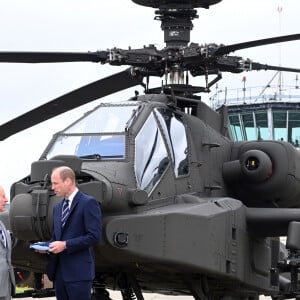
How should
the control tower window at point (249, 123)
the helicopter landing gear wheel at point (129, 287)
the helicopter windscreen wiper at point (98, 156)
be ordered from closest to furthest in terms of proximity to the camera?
the helicopter windscreen wiper at point (98, 156), the helicopter landing gear wheel at point (129, 287), the control tower window at point (249, 123)

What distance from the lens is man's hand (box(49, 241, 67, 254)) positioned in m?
7.49

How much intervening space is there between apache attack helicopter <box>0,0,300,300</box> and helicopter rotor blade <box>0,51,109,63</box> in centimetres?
2

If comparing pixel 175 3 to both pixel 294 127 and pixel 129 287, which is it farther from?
pixel 294 127

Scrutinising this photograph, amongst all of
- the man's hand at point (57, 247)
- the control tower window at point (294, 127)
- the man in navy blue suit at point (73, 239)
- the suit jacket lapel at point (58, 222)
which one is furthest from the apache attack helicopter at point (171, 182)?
the control tower window at point (294, 127)

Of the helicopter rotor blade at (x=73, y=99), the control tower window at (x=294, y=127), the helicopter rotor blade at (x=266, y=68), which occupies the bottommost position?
the control tower window at (x=294, y=127)

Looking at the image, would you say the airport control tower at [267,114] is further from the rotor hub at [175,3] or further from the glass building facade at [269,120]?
the rotor hub at [175,3]

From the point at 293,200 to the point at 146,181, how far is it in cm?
287

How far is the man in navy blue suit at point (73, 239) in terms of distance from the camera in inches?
298

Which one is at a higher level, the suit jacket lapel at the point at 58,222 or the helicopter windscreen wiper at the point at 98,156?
the helicopter windscreen wiper at the point at 98,156

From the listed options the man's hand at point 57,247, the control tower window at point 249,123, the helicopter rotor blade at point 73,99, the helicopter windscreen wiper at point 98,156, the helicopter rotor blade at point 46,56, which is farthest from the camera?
the control tower window at point 249,123

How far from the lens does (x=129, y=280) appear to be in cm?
946

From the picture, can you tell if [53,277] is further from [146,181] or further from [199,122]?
[199,122]

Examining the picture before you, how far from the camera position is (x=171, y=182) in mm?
9438

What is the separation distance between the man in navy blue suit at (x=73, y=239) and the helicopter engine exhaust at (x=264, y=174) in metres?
3.27
